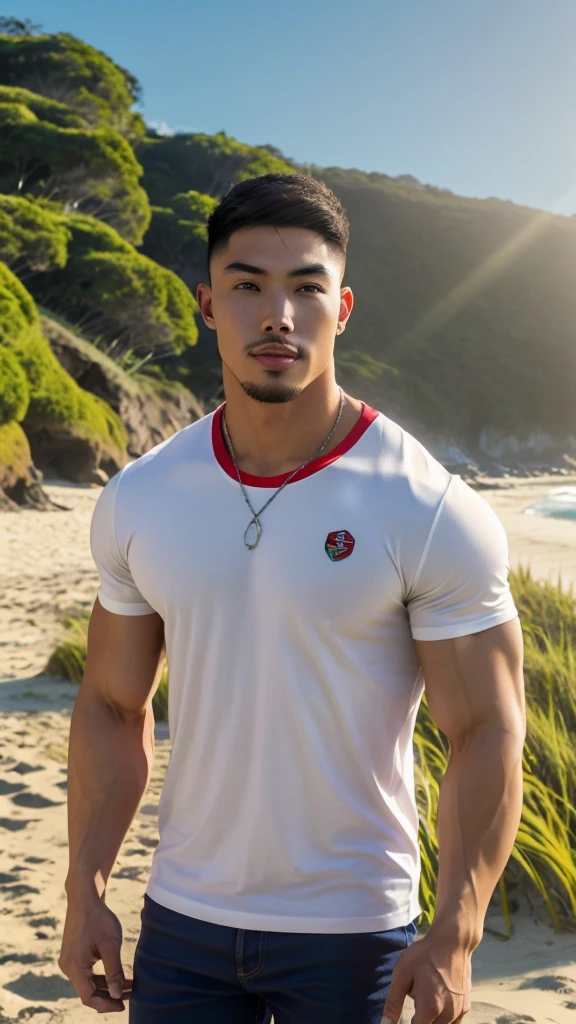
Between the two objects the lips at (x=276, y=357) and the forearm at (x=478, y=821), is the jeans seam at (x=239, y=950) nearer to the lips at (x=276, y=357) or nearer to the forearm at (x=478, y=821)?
the forearm at (x=478, y=821)

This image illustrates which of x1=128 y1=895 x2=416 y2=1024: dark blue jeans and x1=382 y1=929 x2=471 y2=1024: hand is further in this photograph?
x1=128 y1=895 x2=416 y2=1024: dark blue jeans

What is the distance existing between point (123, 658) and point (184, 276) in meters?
38.0

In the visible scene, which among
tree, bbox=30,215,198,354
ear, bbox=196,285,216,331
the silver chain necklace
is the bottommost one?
the silver chain necklace

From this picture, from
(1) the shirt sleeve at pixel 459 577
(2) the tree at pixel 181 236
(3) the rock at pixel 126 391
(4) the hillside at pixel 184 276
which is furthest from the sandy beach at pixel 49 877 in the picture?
(2) the tree at pixel 181 236

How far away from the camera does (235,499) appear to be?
4.96ft

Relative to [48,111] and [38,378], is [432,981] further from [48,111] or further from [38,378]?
[48,111]

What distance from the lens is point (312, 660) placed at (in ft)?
4.63

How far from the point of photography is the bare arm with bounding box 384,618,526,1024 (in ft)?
4.24

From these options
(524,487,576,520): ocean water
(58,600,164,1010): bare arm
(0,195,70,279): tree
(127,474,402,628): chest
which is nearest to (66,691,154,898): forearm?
(58,600,164,1010): bare arm

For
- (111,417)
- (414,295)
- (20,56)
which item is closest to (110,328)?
(111,417)

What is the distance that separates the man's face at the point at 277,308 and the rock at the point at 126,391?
18141 mm

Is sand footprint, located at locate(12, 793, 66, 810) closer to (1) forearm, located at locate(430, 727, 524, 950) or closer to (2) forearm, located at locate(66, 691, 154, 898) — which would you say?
(2) forearm, located at locate(66, 691, 154, 898)

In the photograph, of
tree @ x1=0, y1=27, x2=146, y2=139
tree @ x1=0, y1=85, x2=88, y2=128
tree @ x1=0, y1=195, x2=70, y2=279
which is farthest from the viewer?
tree @ x1=0, y1=27, x2=146, y2=139

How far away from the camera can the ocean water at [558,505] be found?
2331 centimetres
